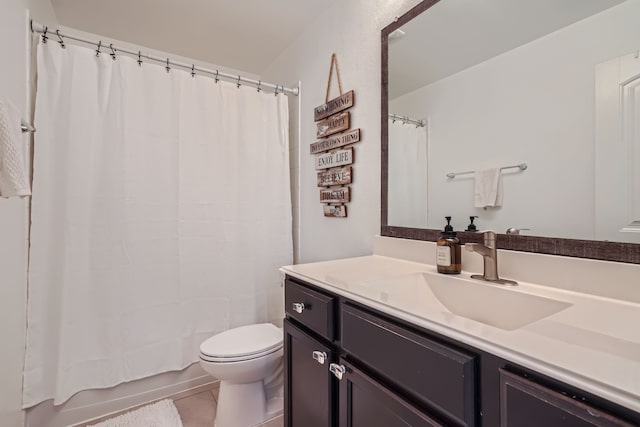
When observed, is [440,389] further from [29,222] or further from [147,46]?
[147,46]

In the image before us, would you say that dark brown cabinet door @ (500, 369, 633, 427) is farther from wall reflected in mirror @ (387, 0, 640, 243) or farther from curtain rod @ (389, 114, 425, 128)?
curtain rod @ (389, 114, 425, 128)

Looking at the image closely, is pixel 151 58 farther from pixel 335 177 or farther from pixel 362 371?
pixel 362 371

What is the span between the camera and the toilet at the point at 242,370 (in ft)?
4.71

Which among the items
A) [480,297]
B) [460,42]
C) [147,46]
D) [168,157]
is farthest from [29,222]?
[460,42]

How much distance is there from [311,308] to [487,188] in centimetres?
Result: 77

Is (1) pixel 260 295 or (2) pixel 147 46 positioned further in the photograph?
(2) pixel 147 46

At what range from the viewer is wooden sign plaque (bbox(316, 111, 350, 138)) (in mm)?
1652

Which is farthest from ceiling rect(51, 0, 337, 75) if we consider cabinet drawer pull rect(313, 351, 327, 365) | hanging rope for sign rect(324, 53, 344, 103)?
cabinet drawer pull rect(313, 351, 327, 365)

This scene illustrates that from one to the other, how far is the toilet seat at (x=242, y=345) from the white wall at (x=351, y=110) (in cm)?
57

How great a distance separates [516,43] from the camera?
991mm

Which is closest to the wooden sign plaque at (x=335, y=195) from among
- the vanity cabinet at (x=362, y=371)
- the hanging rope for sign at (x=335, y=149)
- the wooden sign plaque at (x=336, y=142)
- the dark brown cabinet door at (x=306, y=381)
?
the hanging rope for sign at (x=335, y=149)

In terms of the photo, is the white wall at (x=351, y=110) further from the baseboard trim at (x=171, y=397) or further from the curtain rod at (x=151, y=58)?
the baseboard trim at (x=171, y=397)

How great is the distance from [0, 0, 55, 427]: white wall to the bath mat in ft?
1.33

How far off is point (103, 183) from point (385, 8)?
5.70 ft
